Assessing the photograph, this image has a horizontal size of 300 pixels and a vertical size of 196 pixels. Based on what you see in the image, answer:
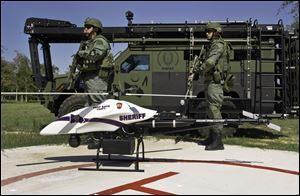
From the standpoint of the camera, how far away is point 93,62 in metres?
6.18

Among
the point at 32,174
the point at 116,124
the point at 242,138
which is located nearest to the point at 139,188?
the point at 116,124

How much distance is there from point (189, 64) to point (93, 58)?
505cm

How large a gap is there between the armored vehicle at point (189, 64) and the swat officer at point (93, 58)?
13.3 ft

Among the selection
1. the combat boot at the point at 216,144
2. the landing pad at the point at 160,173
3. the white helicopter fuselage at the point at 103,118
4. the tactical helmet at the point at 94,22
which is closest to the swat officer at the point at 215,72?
the combat boot at the point at 216,144

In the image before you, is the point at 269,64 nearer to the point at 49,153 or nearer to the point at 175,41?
the point at 175,41

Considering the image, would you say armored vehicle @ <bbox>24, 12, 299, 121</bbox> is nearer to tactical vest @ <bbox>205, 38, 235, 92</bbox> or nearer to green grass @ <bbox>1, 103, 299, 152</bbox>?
green grass @ <bbox>1, 103, 299, 152</bbox>

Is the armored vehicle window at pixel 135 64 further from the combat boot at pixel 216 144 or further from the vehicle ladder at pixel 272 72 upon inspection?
the combat boot at pixel 216 144

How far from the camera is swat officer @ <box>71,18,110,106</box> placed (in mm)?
6102

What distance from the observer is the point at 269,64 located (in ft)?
35.0

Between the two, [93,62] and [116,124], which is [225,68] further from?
[116,124]

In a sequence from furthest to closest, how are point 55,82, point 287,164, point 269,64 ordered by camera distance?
point 55,82 < point 269,64 < point 287,164

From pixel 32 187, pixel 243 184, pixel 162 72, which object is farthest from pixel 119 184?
pixel 162 72

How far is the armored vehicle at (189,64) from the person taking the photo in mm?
10586

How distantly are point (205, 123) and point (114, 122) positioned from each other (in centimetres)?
118
